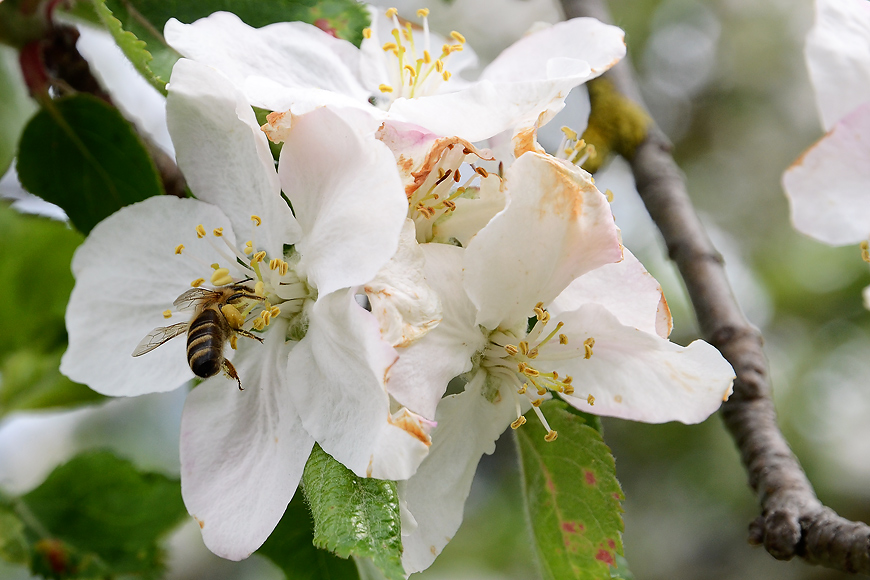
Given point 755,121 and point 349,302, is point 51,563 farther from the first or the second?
point 755,121

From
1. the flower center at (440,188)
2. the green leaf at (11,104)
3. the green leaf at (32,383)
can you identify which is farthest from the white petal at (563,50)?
the green leaf at (32,383)

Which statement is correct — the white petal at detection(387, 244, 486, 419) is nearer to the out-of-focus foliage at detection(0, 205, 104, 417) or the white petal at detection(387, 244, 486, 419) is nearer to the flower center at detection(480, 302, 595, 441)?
the flower center at detection(480, 302, 595, 441)

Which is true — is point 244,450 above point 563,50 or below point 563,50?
below

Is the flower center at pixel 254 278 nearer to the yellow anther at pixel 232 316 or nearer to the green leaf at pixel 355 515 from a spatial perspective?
the yellow anther at pixel 232 316

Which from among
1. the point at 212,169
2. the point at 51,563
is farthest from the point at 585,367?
the point at 51,563

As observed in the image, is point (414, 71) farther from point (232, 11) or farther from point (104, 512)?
point (104, 512)

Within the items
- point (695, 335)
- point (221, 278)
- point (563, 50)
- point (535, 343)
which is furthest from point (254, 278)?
point (695, 335)
